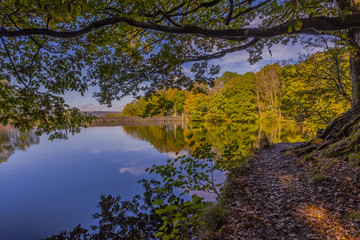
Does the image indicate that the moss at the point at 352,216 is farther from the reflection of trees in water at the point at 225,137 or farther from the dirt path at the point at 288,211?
the reflection of trees in water at the point at 225,137

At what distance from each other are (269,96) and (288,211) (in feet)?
108

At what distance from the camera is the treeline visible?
8.72 meters

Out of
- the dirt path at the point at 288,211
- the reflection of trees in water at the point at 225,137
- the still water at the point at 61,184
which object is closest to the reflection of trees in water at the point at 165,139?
the reflection of trees in water at the point at 225,137

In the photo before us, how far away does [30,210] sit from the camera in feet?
22.2

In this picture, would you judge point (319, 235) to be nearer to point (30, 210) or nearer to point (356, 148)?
point (356, 148)

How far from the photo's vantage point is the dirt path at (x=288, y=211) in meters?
2.42

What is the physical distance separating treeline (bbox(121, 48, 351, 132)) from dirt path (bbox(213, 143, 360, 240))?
383 cm

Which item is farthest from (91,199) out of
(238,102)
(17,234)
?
(238,102)

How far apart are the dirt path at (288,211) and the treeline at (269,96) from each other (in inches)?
151

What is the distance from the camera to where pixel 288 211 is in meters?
3.01

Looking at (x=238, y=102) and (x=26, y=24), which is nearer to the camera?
(x=26, y=24)

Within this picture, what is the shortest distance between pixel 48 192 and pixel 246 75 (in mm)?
37807

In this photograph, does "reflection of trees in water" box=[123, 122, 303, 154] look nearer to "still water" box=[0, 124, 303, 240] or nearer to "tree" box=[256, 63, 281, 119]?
"still water" box=[0, 124, 303, 240]

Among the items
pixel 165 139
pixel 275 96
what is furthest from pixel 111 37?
pixel 275 96
